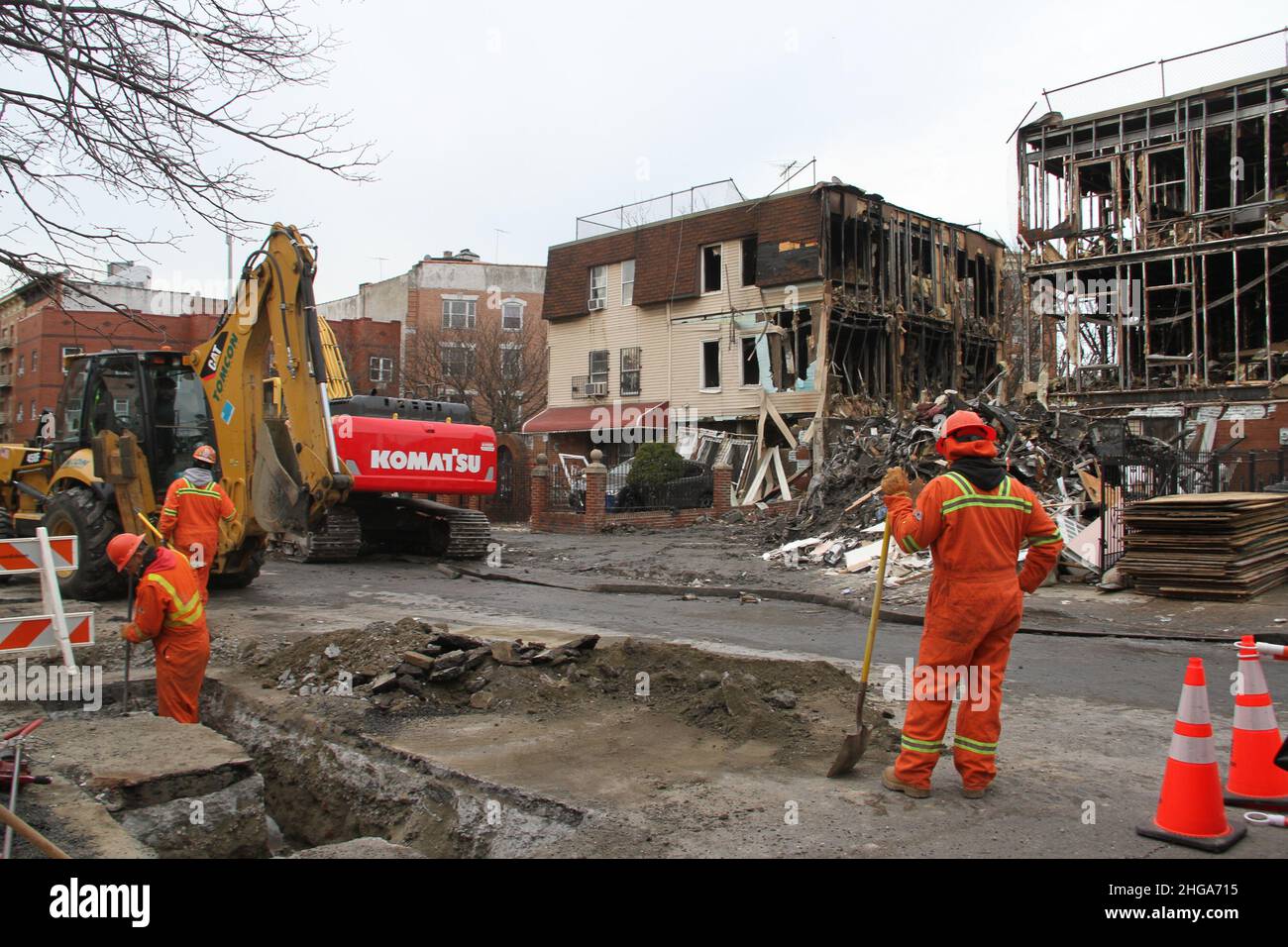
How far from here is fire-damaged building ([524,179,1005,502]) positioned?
94.5 ft

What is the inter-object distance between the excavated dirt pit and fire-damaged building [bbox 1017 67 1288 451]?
20829 mm

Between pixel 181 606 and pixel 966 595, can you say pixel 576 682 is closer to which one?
pixel 181 606

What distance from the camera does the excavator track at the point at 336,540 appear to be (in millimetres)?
16375

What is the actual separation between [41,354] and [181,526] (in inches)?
1942

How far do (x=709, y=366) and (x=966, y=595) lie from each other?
27.5 m

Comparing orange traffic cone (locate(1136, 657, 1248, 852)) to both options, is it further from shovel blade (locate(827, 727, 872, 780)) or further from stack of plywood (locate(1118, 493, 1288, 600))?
stack of plywood (locate(1118, 493, 1288, 600))

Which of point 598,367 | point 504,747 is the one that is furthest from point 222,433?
point 598,367

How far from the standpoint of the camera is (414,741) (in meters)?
5.79

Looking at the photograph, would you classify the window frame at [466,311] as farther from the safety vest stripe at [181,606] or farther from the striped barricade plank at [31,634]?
the safety vest stripe at [181,606]

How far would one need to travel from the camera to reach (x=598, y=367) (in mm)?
35000

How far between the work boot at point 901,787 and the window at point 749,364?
26.3m
